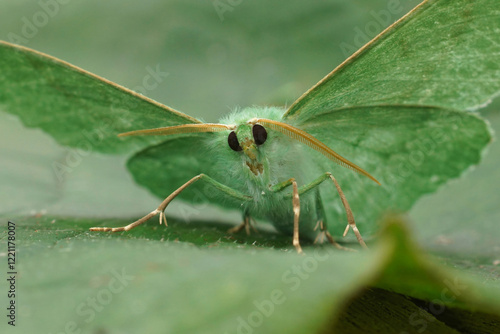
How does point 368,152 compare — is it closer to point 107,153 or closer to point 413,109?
point 413,109

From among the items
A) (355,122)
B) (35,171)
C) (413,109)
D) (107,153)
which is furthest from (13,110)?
(413,109)

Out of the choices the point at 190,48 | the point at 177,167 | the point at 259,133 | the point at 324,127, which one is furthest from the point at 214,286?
the point at 190,48

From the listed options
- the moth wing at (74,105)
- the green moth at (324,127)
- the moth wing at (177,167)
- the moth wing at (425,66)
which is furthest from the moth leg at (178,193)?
the moth wing at (425,66)

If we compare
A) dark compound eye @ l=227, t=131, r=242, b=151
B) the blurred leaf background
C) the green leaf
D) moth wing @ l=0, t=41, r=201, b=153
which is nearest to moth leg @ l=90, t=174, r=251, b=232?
dark compound eye @ l=227, t=131, r=242, b=151

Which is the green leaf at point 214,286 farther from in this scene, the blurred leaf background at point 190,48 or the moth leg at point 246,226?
the blurred leaf background at point 190,48

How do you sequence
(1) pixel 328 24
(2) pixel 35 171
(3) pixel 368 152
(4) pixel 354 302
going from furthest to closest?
(1) pixel 328 24, (2) pixel 35 171, (3) pixel 368 152, (4) pixel 354 302

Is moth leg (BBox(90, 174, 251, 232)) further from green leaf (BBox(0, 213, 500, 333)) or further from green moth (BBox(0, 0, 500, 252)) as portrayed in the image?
green leaf (BBox(0, 213, 500, 333))

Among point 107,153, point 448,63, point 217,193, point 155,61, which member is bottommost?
point 217,193

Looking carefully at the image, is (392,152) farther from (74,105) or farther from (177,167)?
(74,105)
